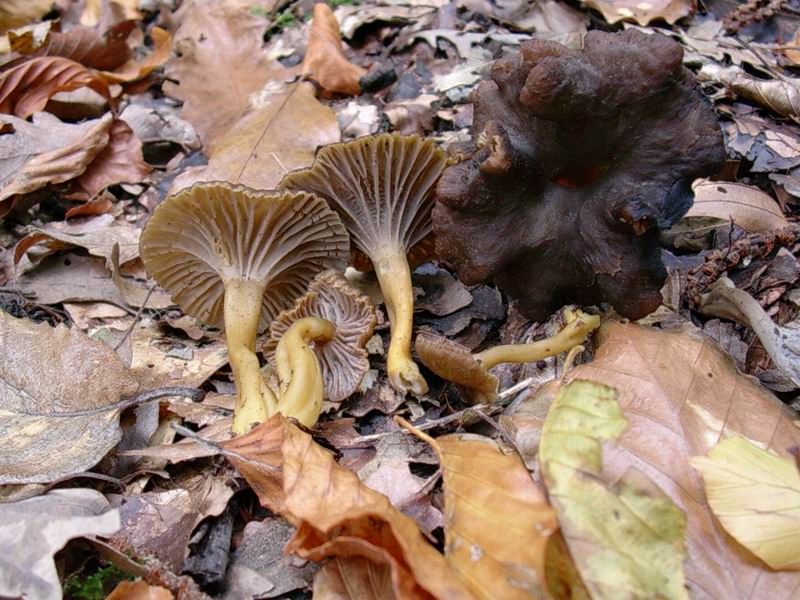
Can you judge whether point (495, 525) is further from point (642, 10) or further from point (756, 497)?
point (642, 10)

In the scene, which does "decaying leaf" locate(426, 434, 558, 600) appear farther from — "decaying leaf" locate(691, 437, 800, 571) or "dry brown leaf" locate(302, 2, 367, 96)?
"dry brown leaf" locate(302, 2, 367, 96)

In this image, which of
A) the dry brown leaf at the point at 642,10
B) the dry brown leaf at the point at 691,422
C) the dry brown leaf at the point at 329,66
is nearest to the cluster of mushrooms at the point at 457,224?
the dry brown leaf at the point at 691,422

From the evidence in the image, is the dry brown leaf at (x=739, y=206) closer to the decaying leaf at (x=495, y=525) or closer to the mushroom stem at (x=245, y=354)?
the decaying leaf at (x=495, y=525)

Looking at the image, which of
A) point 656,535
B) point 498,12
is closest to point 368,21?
point 498,12

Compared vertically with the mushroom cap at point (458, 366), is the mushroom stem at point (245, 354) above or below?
below

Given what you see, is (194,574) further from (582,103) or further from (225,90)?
(225,90)

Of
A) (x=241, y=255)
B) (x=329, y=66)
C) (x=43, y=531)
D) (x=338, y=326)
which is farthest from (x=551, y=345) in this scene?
(x=329, y=66)
